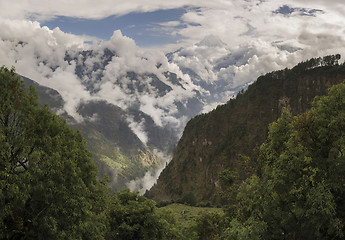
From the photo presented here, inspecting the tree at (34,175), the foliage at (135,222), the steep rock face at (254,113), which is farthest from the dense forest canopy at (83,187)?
the steep rock face at (254,113)

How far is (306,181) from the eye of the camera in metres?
17.8

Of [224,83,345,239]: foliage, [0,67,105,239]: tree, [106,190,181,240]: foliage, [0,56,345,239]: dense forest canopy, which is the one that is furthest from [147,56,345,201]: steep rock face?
[0,67,105,239]: tree

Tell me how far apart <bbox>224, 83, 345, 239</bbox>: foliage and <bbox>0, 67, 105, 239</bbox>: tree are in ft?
42.5

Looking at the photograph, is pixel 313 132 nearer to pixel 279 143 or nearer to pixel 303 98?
pixel 279 143

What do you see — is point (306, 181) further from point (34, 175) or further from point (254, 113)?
point (254, 113)

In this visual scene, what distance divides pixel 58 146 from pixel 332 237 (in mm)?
20834

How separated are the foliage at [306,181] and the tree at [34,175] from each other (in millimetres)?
12955

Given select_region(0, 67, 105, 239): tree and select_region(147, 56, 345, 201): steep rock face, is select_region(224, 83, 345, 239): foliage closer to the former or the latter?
select_region(0, 67, 105, 239): tree

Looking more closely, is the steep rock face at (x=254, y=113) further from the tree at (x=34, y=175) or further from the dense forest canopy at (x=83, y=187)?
the tree at (x=34, y=175)

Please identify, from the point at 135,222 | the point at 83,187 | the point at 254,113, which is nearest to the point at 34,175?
the point at 83,187

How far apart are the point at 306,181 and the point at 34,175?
1898 cm

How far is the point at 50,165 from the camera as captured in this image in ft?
60.7

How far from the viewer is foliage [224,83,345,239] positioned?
16.8 metres

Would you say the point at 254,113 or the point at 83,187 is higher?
the point at 83,187
